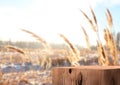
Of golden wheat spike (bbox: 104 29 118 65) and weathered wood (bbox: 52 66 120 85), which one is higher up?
golden wheat spike (bbox: 104 29 118 65)

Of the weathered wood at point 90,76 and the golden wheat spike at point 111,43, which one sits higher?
the golden wheat spike at point 111,43

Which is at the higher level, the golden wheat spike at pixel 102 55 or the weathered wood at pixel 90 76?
the golden wheat spike at pixel 102 55

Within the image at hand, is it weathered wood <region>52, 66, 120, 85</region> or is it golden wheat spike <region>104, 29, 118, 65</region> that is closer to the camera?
weathered wood <region>52, 66, 120, 85</region>

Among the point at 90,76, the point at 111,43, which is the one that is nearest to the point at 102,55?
the point at 111,43

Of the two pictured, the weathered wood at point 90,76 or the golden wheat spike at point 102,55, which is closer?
the weathered wood at point 90,76

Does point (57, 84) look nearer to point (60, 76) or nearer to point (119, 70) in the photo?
point (60, 76)

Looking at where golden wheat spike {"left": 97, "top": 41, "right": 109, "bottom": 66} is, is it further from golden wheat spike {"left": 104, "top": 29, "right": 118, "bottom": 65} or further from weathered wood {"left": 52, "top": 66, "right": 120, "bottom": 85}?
weathered wood {"left": 52, "top": 66, "right": 120, "bottom": 85}

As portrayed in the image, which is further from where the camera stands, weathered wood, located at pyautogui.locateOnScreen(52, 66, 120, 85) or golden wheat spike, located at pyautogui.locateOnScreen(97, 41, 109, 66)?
golden wheat spike, located at pyautogui.locateOnScreen(97, 41, 109, 66)

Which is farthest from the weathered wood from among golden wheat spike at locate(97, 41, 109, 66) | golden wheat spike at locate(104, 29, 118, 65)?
golden wheat spike at locate(104, 29, 118, 65)

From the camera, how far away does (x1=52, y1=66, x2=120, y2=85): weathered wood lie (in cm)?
129

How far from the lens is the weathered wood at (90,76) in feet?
4.24

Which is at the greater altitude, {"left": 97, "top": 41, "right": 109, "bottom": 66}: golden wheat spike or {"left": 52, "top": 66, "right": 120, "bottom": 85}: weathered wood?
{"left": 97, "top": 41, "right": 109, "bottom": 66}: golden wheat spike

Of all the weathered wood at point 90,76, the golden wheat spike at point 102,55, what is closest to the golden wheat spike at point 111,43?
the golden wheat spike at point 102,55

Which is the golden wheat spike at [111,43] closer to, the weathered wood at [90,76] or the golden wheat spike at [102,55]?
the golden wheat spike at [102,55]
